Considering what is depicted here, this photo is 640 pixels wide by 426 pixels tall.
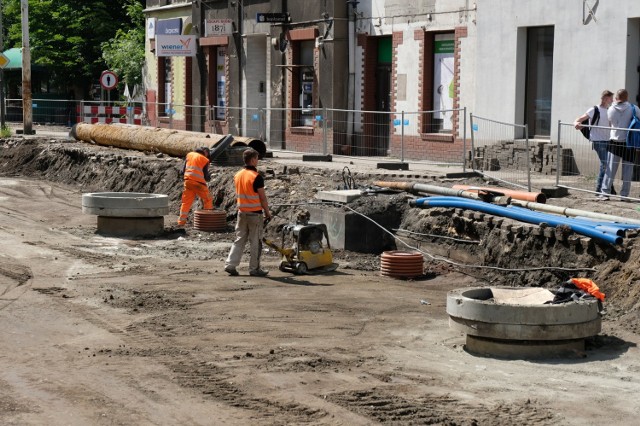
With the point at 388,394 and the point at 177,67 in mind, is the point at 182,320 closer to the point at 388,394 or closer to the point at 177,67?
the point at 388,394

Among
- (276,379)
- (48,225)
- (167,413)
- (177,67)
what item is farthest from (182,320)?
(177,67)

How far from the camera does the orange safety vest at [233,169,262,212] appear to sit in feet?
53.3

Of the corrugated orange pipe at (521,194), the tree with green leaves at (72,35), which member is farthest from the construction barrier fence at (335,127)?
the tree with green leaves at (72,35)

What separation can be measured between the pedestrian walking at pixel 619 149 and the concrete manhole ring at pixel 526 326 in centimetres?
700

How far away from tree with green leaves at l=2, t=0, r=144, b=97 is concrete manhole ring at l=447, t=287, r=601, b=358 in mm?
45144

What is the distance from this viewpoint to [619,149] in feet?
60.2

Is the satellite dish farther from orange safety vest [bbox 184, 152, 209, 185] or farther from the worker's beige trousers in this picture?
the worker's beige trousers

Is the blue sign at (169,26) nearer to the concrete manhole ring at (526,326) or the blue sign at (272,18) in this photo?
the blue sign at (272,18)

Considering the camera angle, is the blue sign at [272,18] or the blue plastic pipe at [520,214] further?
the blue sign at [272,18]

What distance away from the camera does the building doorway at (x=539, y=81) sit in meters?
25.1

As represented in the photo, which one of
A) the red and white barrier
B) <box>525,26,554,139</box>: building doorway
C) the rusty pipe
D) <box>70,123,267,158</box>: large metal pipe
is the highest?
<box>525,26,554,139</box>: building doorway

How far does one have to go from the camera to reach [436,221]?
17859 mm

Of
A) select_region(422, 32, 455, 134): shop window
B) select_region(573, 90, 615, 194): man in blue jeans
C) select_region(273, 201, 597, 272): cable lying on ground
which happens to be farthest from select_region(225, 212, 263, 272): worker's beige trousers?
select_region(422, 32, 455, 134): shop window

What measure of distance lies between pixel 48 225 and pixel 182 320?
973cm
